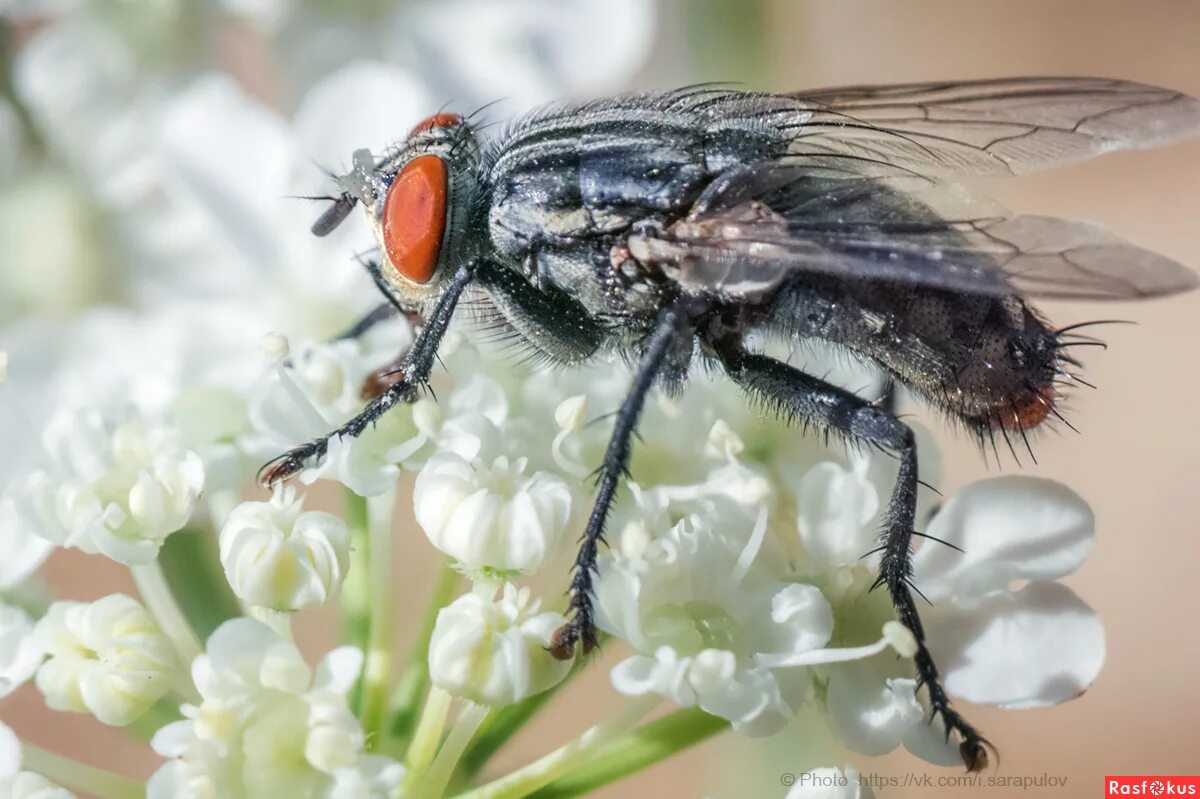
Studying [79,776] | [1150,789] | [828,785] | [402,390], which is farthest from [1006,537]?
[1150,789]

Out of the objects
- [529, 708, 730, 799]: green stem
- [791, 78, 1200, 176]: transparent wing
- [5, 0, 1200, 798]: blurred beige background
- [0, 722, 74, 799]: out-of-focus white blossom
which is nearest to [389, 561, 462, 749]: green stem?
[529, 708, 730, 799]: green stem

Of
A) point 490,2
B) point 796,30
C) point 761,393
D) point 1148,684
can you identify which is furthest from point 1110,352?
point 761,393

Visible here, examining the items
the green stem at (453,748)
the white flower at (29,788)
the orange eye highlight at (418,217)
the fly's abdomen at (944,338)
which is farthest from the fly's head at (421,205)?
the white flower at (29,788)

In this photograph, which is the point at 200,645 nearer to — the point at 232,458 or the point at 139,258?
the point at 232,458

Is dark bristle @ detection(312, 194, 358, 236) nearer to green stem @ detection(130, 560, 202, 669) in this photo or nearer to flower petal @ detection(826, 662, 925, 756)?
green stem @ detection(130, 560, 202, 669)

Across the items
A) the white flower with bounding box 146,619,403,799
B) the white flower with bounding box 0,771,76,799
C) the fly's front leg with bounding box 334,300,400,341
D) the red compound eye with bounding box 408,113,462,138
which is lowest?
the white flower with bounding box 0,771,76,799

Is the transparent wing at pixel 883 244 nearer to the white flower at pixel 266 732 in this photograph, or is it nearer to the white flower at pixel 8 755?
the white flower at pixel 266 732
